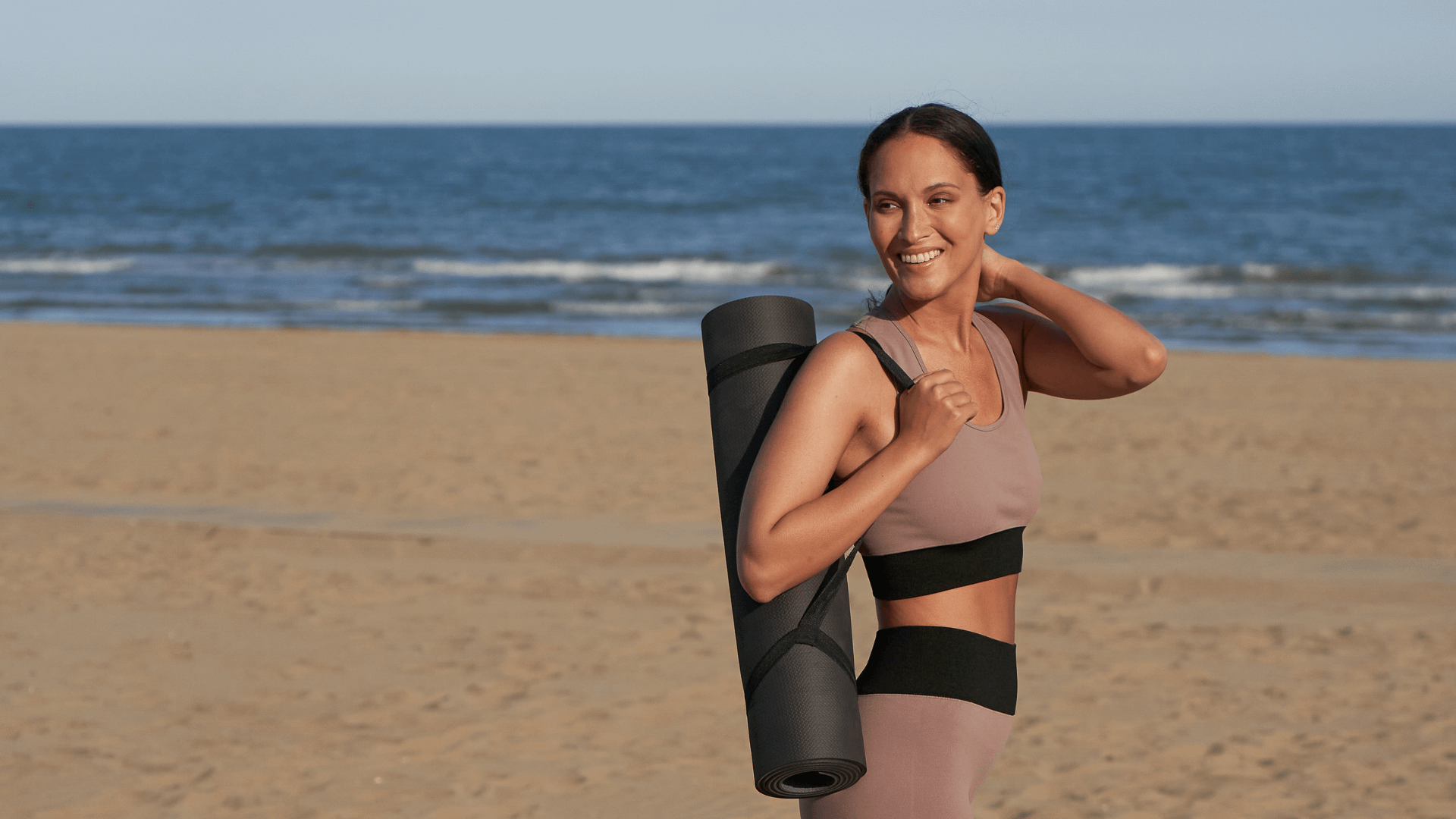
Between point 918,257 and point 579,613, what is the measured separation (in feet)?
17.2

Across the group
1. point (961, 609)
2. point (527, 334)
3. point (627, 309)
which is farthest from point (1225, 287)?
point (961, 609)

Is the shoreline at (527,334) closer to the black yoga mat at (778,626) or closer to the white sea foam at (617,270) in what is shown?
the white sea foam at (617,270)

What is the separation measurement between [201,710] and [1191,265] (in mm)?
25736

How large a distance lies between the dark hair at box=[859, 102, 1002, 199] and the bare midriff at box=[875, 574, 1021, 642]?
1.98 feet

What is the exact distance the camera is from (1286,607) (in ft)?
23.2

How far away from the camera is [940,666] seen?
6.51ft

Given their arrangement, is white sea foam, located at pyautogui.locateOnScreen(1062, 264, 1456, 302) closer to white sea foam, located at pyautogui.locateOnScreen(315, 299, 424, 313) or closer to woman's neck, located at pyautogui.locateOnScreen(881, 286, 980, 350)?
white sea foam, located at pyautogui.locateOnScreen(315, 299, 424, 313)

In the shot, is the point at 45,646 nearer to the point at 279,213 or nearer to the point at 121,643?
the point at 121,643

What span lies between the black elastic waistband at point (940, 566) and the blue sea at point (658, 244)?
12807 millimetres

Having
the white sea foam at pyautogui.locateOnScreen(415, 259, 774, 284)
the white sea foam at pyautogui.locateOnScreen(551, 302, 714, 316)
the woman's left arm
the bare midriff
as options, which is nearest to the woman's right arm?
the bare midriff

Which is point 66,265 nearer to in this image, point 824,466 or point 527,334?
point 527,334

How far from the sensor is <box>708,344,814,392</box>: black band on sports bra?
198cm

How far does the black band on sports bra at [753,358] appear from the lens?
1979 millimetres

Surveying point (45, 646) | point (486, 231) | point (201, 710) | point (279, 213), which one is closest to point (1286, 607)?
point (201, 710)
